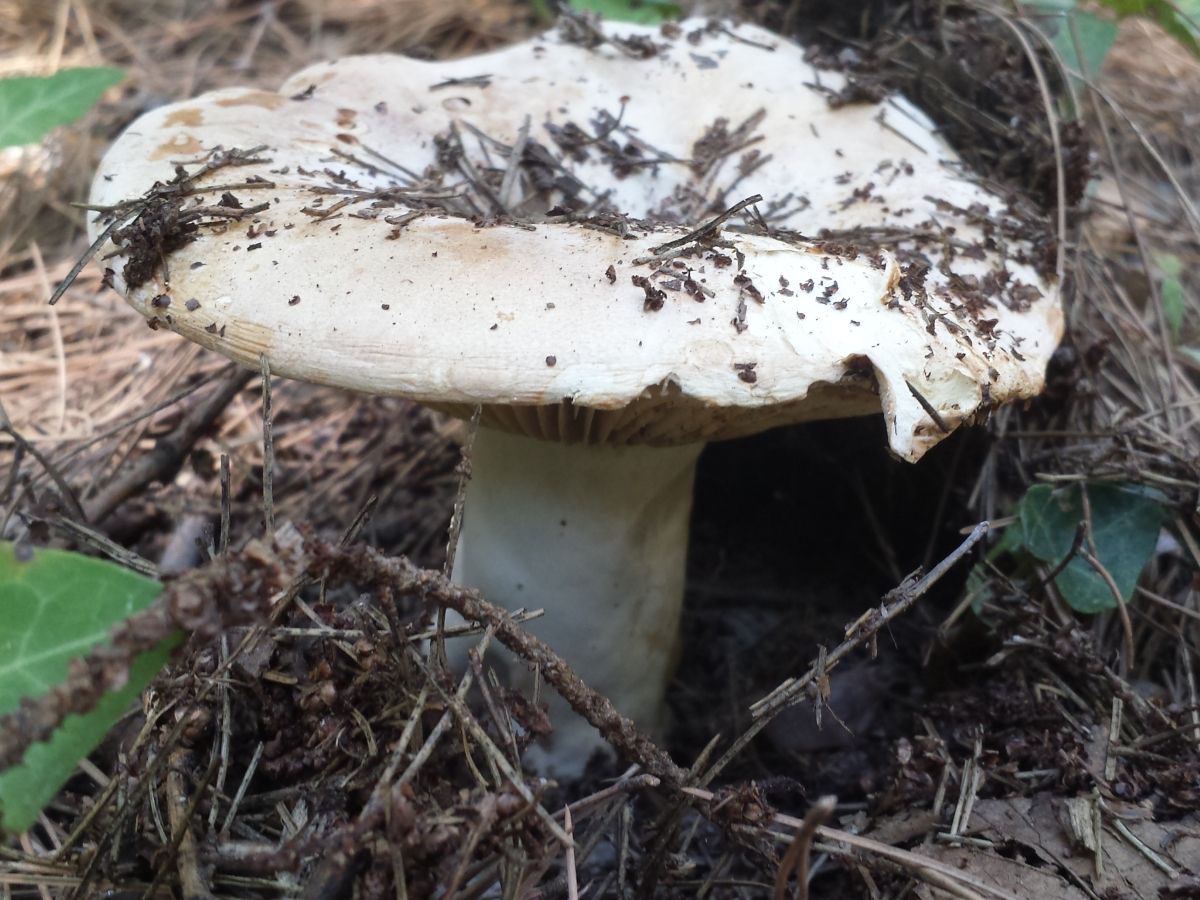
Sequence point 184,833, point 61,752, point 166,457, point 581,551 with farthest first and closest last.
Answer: point 166,457
point 581,551
point 184,833
point 61,752

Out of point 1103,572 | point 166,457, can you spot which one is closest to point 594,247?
point 1103,572

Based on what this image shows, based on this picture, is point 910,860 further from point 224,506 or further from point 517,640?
point 224,506

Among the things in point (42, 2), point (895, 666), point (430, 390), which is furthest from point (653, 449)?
point (42, 2)

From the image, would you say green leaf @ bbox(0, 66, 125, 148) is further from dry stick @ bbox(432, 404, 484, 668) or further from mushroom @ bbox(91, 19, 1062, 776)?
dry stick @ bbox(432, 404, 484, 668)

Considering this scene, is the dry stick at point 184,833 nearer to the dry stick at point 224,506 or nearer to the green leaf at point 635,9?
the dry stick at point 224,506

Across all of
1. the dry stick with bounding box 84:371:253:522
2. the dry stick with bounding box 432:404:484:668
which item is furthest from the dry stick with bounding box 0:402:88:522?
the dry stick with bounding box 432:404:484:668

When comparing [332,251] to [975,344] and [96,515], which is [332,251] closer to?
[975,344]

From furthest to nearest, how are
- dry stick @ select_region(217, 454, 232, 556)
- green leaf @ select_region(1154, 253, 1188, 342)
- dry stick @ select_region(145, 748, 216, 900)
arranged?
green leaf @ select_region(1154, 253, 1188, 342) → dry stick @ select_region(217, 454, 232, 556) → dry stick @ select_region(145, 748, 216, 900)

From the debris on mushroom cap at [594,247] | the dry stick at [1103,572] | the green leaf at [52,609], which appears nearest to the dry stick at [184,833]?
the green leaf at [52,609]
